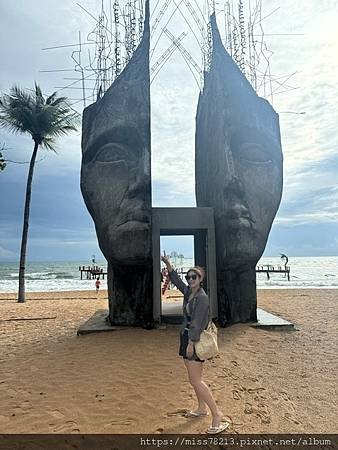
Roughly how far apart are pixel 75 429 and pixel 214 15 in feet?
33.9

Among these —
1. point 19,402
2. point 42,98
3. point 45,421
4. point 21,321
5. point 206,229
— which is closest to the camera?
point 45,421

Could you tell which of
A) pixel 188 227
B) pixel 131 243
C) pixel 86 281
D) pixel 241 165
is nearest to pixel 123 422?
pixel 131 243

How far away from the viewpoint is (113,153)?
29.7 ft

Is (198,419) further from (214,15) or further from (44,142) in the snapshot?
(44,142)

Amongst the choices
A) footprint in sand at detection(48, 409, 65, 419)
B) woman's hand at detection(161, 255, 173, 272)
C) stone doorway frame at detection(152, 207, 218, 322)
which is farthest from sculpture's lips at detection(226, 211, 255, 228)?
footprint in sand at detection(48, 409, 65, 419)

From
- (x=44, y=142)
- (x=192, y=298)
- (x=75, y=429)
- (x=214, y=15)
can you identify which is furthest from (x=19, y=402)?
(x=44, y=142)

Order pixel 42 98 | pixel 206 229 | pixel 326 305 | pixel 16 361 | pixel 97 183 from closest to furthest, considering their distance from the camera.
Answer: pixel 16 361 < pixel 97 183 < pixel 206 229 < pixel 326 305 < pixel 42 98

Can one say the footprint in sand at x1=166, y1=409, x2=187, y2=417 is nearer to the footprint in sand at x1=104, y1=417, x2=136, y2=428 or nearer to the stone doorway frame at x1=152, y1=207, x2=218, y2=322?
the footprint in sand at x1=104, y1=417, x2=136, y2=428

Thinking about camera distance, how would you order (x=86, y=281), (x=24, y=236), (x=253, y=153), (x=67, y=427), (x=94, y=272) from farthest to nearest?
1. (x=86, y=281)
2. (x=94, y=272)
3. (x=24, y=236)
4. (x=253, y=153)
5. (x=67, y=427)

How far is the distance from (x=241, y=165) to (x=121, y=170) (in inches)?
119

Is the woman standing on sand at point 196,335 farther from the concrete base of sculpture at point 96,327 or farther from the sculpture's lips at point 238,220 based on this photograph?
the concrete base of sculpture at point 96,327

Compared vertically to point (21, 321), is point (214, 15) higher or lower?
higher

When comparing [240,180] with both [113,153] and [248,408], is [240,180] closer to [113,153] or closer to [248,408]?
[113,153]

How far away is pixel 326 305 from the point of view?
14.8m
